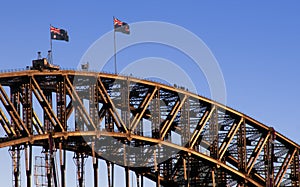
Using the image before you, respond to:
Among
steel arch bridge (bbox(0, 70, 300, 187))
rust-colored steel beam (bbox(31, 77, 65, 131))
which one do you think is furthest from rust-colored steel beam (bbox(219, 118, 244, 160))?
rust-colored steel beam (bbox(31, 77, 65, 131))

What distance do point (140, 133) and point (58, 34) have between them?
21.9 metres

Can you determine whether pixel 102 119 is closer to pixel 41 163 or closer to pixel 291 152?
pixel 41 163

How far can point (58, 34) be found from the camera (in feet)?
440

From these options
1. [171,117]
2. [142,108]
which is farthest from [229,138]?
[142,108]

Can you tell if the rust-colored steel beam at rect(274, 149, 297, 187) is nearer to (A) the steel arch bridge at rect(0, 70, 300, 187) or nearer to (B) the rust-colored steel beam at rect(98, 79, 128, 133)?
(A) the steel arch bridge at rect(0, 70, 300, 187)

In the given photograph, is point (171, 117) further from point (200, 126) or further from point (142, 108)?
point (200, 126)

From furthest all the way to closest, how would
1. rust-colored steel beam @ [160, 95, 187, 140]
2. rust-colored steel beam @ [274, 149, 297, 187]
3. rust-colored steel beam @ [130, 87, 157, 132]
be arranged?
rust-colored steel beam @ [274, 149, 297, 187] < rust-colored steel beam @ [160, 95, 187, 140] < rust-colored steel beam @ [130, 87, 157, 132]

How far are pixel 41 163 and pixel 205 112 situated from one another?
33.9 m

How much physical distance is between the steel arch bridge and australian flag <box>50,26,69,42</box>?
5.16 metres

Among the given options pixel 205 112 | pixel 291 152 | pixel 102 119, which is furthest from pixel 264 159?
pixel 102 119

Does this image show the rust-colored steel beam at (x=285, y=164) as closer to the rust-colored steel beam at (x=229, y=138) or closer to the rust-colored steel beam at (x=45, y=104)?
the rust-colored steel beam at (x=229, y=138)

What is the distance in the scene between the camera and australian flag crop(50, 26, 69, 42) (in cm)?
13362

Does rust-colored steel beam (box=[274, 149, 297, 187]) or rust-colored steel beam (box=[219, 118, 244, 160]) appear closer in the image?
rust-colored steel beam (box=[219, 118, 244, 160])

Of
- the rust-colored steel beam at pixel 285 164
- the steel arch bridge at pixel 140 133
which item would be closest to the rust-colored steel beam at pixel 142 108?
the steel arch bridge at pixel 140 133
